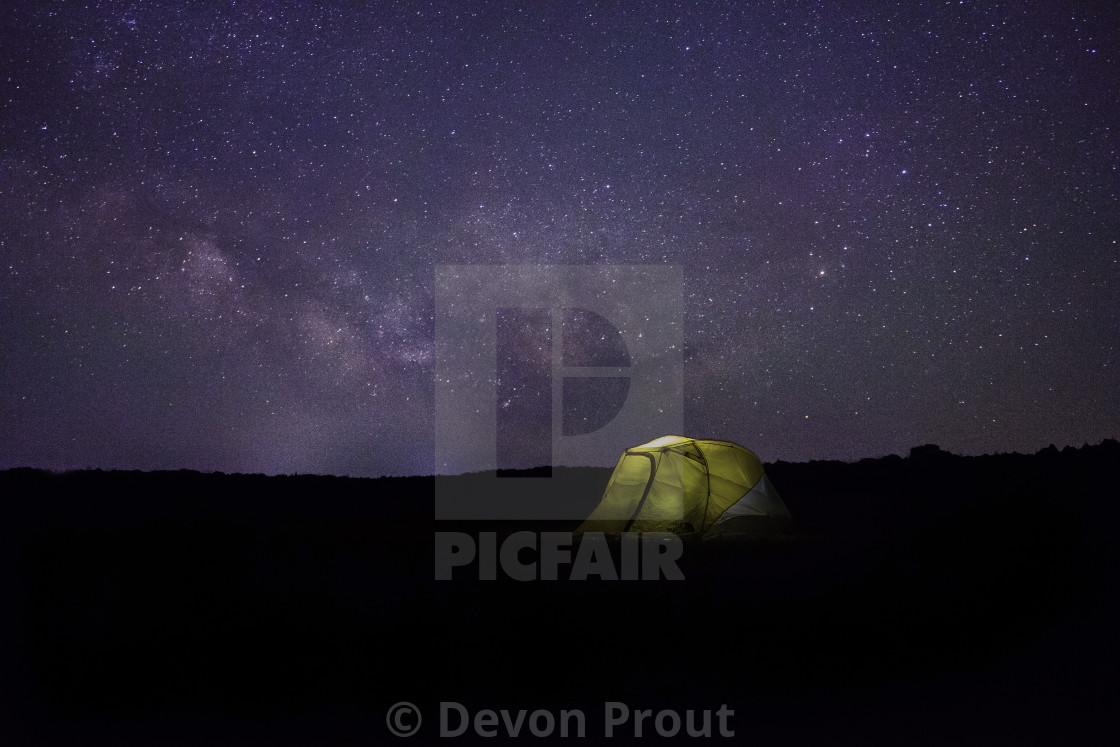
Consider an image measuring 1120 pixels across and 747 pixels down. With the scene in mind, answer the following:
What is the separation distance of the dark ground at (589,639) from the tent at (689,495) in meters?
0.87

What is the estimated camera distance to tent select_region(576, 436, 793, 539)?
11.3 meters

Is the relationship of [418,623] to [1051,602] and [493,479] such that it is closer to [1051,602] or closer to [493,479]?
[1051,602]

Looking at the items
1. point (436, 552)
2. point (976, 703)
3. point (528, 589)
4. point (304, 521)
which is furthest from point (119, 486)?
point (976, 703)

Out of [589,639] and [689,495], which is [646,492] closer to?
[689,495]

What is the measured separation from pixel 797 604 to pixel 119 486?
2433 centimetres

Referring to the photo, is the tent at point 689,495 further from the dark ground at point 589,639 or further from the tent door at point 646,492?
the dark ground at point 589,639

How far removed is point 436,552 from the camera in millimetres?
10406

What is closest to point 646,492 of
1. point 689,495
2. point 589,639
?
point 689,495

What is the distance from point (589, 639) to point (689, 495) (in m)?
5.93

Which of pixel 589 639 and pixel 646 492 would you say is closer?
pixel 589 639

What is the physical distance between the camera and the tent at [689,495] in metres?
11.3

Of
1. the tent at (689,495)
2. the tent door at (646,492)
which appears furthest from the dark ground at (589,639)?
the tent door at (646,492)

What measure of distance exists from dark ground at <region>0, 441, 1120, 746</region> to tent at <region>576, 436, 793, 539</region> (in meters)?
0.87

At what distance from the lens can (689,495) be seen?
37.8 ft
